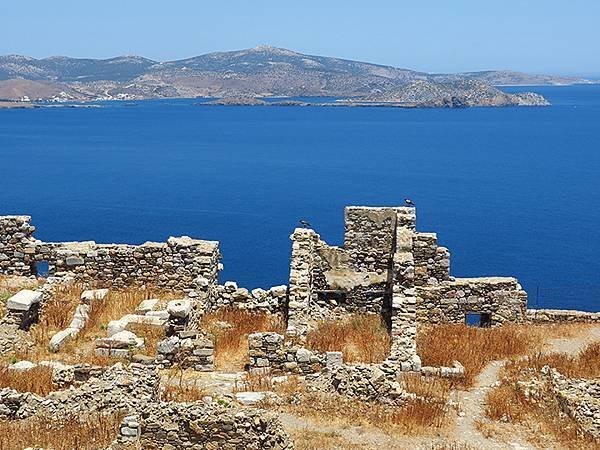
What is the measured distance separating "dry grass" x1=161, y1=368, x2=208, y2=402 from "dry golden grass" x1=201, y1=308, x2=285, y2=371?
1.11 meters

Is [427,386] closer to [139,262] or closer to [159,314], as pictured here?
[159,314]

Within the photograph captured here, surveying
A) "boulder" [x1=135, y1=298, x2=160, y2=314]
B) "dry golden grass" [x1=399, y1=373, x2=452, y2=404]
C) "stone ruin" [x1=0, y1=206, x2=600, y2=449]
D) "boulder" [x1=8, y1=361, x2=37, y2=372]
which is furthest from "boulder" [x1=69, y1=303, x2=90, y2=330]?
"dry golden grass" [x1=399, y1=373, x2=452, y2=404]

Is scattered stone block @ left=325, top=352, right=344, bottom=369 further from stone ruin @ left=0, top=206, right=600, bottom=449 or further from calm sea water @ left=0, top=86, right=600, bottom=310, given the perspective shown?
calm sea water @ left=0, top=86, right=600, bottom=310

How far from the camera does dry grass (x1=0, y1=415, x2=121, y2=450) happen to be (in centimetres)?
983

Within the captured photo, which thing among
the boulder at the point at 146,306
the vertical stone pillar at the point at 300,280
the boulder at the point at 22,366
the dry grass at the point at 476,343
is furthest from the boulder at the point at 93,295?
the dry grass at the point at 476,343

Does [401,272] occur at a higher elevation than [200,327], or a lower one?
higher

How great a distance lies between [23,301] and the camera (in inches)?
605

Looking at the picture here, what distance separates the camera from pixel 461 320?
18438 millimetres

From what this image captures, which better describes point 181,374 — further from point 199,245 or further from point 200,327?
point 199,245

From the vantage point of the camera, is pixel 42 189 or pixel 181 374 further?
pixel 42 189

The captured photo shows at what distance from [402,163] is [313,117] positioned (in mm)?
97031

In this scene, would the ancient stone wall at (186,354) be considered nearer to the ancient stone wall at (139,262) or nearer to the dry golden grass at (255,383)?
the dry golden grass at (255,383)

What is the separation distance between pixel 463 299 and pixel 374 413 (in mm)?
7426

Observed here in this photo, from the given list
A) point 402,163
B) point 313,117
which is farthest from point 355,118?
point 402,163
